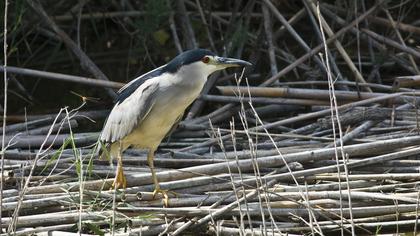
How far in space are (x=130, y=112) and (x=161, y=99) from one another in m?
0.22

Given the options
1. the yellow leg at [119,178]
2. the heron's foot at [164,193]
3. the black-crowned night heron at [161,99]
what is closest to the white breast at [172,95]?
the black-crowned night heron at [161,99]

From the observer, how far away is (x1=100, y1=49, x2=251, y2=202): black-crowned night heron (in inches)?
212

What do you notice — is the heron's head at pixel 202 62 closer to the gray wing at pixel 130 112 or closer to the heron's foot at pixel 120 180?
the gray wing at pixel 130 112

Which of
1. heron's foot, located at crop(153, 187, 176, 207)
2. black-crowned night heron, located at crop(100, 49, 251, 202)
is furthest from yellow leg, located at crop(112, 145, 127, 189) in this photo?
heron's foot, located at crop(153, 187, 176, 207)

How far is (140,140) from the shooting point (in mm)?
5605

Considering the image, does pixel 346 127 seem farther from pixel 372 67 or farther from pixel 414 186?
pixel 372 67

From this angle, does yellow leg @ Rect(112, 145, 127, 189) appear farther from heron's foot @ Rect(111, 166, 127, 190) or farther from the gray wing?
the gray wing

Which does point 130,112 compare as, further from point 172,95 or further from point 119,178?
point 119,178

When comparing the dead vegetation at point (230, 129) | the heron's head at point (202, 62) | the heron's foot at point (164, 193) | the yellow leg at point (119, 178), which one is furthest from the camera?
the heron's head at point (202, 62)

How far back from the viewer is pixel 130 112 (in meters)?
5.50

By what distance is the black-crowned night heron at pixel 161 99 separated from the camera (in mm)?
5383

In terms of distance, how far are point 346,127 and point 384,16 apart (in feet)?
7.34

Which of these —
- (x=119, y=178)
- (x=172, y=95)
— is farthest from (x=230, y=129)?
(x=119, y=178)

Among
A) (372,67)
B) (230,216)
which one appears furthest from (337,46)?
(230,216)
